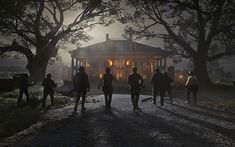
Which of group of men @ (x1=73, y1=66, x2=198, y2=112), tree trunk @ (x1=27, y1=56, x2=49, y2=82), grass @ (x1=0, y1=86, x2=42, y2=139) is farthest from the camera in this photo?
tree trunk @ (x1=27, y1=56, x2=49, y2=82)

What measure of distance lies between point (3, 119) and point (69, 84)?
27.3 metres

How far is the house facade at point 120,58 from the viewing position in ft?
174

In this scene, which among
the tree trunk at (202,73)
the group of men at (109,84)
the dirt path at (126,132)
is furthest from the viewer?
the tree trunk at (202,73)

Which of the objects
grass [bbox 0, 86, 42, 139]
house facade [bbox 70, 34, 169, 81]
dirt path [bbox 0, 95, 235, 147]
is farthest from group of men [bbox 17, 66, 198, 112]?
house facade [bbox 70, 34, 169, 81]

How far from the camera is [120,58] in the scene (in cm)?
5341

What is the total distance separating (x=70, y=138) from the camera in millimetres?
8359

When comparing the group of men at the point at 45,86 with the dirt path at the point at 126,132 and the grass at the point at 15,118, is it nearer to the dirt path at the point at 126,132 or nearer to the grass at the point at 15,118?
the grass at the point at 15,118

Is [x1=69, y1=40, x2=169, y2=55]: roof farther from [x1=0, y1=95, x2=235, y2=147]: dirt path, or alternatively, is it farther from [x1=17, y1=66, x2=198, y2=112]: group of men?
[x1=0, y1=95, x2=235, y2=147]: dirt path

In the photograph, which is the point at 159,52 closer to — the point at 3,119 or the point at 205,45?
the point at 205,45

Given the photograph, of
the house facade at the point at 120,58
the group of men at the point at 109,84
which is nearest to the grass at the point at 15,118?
the group of men at the point at 109,84

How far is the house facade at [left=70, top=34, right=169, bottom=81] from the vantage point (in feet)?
174

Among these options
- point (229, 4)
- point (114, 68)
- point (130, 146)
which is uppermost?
point (229, 4)

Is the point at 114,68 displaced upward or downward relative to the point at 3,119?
upward

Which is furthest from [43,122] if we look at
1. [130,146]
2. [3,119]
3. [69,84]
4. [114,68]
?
[114,68]
